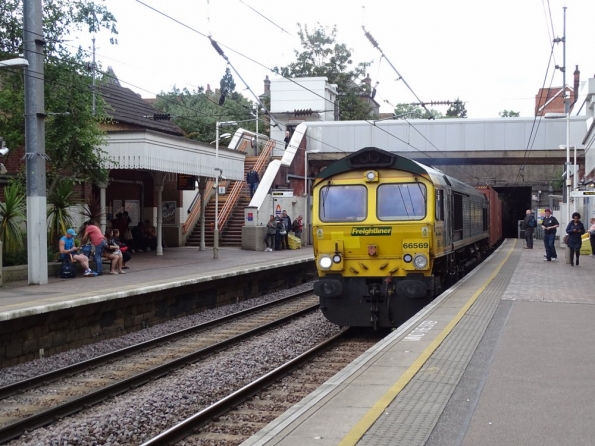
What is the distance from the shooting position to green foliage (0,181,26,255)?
16047mm

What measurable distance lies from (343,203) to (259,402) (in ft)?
16.3

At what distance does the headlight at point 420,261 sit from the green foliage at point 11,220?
9.35 meters

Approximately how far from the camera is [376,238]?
1220cm

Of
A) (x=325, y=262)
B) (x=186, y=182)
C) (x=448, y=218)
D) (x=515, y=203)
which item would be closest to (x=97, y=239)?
(x=325, y=262)

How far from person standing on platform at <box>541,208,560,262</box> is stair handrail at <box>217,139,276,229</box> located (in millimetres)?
12951

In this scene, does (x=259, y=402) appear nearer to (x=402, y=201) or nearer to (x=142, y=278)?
(x=402, y=201)

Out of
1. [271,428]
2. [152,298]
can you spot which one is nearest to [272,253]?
[152,298]

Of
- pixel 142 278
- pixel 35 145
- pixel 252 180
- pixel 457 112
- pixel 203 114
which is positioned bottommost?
pixel 142 278

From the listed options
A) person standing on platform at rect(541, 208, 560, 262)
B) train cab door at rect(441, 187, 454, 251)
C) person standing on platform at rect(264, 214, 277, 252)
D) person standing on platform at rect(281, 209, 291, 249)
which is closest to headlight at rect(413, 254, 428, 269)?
train cab door at rect(441, 187, 454, 251)

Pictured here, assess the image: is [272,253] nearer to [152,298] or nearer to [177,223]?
[177,223]

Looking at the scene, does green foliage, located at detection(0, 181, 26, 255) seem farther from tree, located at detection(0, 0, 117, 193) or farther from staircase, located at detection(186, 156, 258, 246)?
staircase, located at detection(186, 156, 258, 246)

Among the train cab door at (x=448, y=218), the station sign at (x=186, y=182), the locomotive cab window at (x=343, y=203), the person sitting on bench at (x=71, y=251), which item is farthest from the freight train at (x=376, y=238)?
the station sign at (x=186, y=182)

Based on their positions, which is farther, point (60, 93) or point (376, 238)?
point (60, 93)

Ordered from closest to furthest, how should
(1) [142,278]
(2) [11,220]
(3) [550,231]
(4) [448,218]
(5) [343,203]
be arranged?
(5) [343,203]
(4) [448,218]
(2) [11,220]
(1) [142,278]
(3) [550,231]
